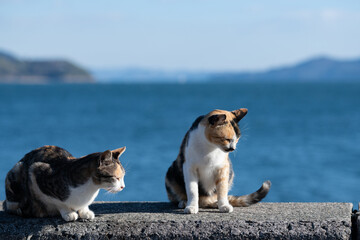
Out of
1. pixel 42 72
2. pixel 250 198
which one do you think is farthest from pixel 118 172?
pixel 42 72

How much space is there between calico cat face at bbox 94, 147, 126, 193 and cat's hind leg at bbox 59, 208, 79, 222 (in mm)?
326

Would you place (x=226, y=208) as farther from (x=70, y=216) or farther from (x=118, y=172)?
(x=70, y=216)

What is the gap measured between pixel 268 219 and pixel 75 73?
17298 cm

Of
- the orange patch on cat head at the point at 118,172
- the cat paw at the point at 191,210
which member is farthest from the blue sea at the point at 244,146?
the cat paw at the point at 191,210

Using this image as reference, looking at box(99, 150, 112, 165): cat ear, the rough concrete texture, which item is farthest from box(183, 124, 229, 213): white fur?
box(99, 150, 112, 165): cat ear

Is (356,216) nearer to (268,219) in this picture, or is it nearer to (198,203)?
(268,219)

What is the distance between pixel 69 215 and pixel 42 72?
171 meters

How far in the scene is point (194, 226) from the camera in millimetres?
3791

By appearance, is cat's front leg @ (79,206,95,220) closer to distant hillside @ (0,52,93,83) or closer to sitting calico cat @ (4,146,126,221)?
sitting calico cat @ (4,146,126,221)

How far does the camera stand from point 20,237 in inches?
153

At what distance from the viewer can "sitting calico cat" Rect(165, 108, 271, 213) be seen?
419 cm

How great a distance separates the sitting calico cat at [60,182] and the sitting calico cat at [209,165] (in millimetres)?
628

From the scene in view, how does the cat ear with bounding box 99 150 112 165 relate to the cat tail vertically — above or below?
above

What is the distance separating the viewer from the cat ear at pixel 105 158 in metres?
3.89
